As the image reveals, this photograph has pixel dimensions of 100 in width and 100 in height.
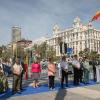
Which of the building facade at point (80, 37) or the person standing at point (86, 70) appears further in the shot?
the building facade at point (80, 37)

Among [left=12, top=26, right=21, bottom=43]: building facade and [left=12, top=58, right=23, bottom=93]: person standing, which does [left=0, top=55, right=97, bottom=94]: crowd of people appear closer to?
[left=12, top=58, right=23, bottom=93]: person standing

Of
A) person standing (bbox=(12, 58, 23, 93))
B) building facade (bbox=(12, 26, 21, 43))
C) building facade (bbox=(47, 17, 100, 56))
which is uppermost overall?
building facade (bbox=(47, 17, 100, 56))

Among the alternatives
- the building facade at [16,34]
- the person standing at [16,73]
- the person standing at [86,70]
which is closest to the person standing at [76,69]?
the person standing at [86,70]

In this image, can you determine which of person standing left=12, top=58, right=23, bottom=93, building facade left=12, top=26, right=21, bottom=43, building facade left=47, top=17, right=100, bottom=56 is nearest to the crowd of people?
person standing left=12, top=58, right=23, bottom=93

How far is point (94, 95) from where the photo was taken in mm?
11883

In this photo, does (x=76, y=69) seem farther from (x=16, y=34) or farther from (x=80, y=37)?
(x=80, y=37)

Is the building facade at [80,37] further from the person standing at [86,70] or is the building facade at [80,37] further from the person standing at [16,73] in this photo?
the person standing at [16,73]

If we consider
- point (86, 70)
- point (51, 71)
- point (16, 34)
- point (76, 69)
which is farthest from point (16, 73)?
point (86, 70)

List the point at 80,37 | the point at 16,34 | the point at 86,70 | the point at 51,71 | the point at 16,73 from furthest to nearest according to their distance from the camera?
the point at 80,37 → the point at 86,70 → the point at 16,34 → the point at 51,71 → the point at 16,73

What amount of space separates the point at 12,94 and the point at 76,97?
297 centimetres

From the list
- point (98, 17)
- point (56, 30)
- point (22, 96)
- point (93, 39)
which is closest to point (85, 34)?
point (93, 39)

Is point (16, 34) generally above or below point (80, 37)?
below

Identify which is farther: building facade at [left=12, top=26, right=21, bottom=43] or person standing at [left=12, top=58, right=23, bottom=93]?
building facade at [left=12, top=26, right=21, bottom=43]

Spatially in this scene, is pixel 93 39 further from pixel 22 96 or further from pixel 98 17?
pixel 22 96
